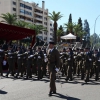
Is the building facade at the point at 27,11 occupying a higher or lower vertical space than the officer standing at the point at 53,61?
higher

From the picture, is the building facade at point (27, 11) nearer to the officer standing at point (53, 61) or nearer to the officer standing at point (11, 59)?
the officer standing at point (11, 59)

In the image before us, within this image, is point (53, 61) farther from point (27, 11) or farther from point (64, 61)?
point (27, 11)

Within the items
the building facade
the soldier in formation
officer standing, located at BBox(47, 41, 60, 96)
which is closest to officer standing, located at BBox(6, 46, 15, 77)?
the soldier in formation

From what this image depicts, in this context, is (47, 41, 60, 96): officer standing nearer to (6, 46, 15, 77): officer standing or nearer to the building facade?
(6, 46, 15, 77): officer standing

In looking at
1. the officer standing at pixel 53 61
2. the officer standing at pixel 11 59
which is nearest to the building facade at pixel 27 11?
the officer standing at pixel 11 59

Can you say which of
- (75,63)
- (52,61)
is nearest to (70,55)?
(75,63)

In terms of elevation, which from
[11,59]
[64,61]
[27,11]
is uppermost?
[27,11]

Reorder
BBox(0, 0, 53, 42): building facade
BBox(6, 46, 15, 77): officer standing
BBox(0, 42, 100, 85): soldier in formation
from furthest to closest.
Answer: BBox(0, 0, 53, 42): building facade < BBox(6, 46, 15, 77): officer standing < BBox(0, 42, 100, 85): soldier in formation

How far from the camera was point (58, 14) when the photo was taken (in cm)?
5325

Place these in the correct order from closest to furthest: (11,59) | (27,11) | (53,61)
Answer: (53,61) < (11,59) < (27,11)

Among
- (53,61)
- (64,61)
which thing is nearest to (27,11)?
(64,61)

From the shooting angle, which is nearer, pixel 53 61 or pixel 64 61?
pixel 53 61

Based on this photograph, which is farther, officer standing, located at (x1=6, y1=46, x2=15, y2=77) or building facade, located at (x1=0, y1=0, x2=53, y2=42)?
building facade, located at (x1=0, y1=0, x2=53, y2=42)

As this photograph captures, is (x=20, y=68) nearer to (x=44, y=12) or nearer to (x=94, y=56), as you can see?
(x=94, y=56)
